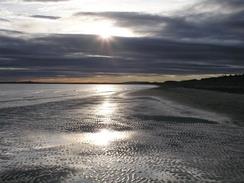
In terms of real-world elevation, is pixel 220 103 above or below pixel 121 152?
below

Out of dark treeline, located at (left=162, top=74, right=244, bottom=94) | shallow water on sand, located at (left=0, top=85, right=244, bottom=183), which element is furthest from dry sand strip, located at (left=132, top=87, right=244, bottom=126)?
dark treeline, located at (left=162, top=74, right=244, bottom=94)

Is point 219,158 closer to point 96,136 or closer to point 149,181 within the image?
point 149,181

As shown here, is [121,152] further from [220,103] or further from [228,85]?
[228,85]

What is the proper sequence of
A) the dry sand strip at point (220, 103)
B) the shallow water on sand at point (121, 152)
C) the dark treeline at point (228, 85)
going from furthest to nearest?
the dark treeline at point (228, 85), the dry sand strip at point (220, 103), the shallow water on sand at point (121, 152)

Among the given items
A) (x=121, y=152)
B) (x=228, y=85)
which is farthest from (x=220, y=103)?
(x=228, y=85)

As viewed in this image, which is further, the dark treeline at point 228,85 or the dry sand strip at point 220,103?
the dark treeline at point 228,85

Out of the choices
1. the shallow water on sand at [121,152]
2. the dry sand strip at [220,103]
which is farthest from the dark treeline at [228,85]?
the shallow water on sand at [121,152]

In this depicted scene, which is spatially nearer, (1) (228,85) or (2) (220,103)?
(2) (220,103)

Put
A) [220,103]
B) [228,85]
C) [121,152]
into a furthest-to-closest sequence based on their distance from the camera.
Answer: [228,85], [220,103], [121,152]

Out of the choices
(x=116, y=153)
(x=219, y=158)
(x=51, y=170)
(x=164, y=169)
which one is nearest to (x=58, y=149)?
(x=116, y=153)

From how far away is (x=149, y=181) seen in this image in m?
11.2

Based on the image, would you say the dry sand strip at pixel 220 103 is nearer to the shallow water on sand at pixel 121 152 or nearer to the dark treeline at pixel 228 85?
the shallow water on sand at pixel 121 152

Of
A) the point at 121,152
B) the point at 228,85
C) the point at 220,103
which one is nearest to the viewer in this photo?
the point at 121,152

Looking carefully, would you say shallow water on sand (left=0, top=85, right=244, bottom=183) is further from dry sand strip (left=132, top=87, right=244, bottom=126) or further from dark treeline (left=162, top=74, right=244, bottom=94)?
dark treeline (left=162, top=74, right=244, bottom=94)
